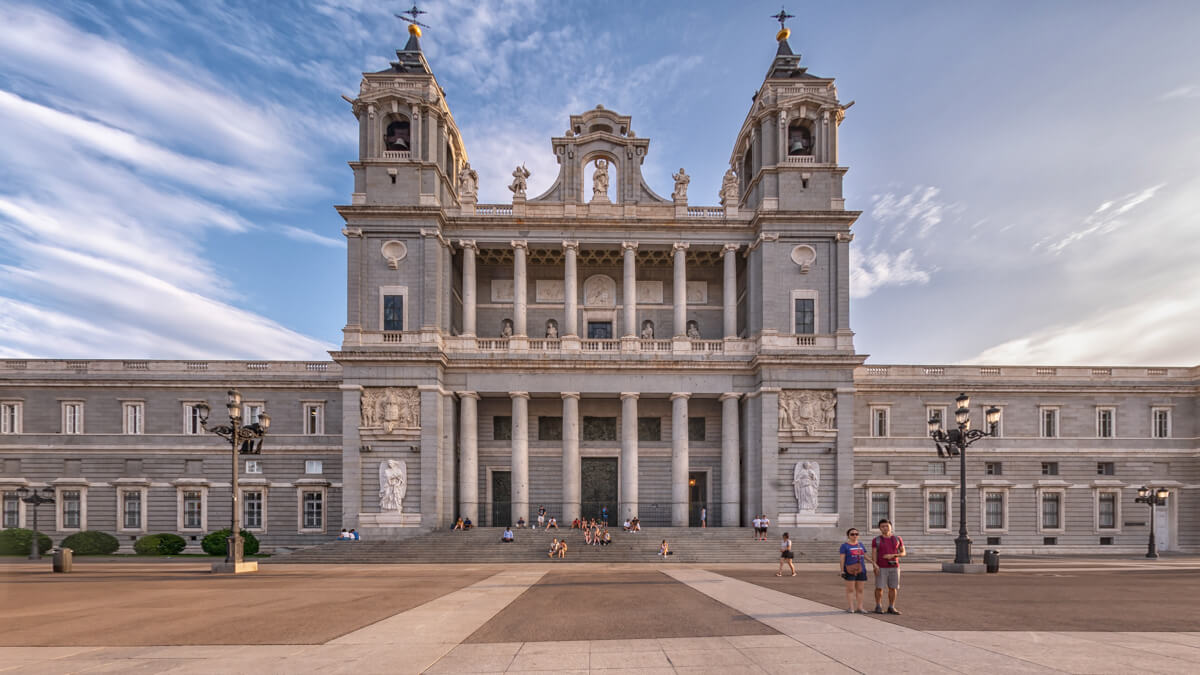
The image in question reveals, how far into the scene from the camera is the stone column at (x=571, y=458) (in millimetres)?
39000

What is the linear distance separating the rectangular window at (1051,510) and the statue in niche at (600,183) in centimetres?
3465

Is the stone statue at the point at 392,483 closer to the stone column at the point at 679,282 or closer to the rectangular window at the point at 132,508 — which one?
the rectangular window at the point at 132,508

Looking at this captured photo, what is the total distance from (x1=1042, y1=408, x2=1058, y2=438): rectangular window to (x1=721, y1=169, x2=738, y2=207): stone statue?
24964mm

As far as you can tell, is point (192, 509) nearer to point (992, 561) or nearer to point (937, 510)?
point (992, 561)

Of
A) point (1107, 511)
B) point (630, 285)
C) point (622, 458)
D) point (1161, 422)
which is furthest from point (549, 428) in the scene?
point (1161, 422)

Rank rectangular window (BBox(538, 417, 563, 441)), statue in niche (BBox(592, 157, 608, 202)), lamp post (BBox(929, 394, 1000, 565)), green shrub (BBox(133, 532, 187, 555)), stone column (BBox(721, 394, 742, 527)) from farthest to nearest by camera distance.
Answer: rectangular window (BBox(538, 417, 563, 441))
statue in niche (BBox(592, 157, 608, 202))
stone column (BBox(721, 394, 742, 527))
green shrub (BBox(133, 532, 187, 555))
lamp post (BBox(929, 394, 1000, 565))

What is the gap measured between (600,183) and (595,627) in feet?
112

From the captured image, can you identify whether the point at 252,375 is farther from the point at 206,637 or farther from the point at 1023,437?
the point at 1023,437

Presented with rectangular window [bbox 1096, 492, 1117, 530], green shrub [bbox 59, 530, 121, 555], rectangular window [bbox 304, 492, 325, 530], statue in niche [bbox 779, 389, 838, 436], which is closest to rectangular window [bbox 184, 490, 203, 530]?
green shrub [bbox 59, 530, 121, 555]

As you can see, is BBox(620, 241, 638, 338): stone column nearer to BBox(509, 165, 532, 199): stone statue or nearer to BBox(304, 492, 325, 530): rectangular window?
BBox(509, 165, 532, 199): stone statue

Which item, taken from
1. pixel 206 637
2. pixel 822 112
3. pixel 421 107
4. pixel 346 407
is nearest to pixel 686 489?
pixel 346 407

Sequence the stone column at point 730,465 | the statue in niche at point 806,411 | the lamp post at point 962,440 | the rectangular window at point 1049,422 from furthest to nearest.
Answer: the rectangular window at point 1049,422 → the stone column at point 730,465 → the statue in niche at point 806,411 → the lamp post at point 962,440

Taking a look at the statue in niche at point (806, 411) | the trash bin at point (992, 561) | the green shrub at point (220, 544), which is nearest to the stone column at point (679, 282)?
the statue in niche at point (806, 411)

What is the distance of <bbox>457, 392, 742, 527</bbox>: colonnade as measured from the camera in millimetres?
39062
